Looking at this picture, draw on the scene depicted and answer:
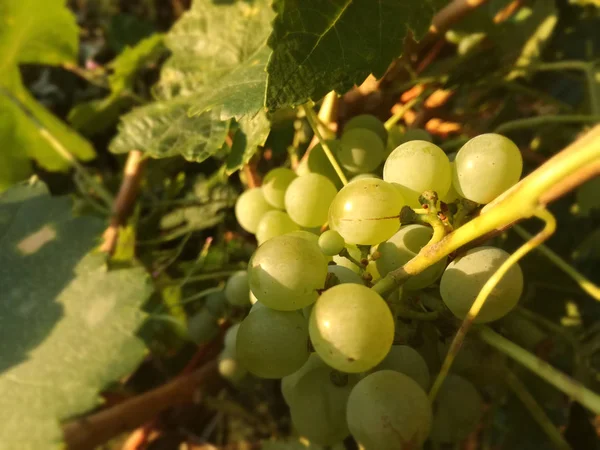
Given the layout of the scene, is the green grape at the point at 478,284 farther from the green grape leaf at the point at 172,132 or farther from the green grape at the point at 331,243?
the green grape leaf at the point at 172,132

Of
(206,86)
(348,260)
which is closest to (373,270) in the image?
(348,260)

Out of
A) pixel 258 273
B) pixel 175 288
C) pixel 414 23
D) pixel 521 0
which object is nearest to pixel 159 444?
pixel 175 288

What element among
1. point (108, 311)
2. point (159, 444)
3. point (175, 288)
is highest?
point (108, 311)

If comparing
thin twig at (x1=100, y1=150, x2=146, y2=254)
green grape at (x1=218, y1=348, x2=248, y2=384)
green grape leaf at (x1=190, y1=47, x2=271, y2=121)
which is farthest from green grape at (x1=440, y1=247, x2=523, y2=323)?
thin twig at (x1=100, y1=150, x2=146, y2=254)

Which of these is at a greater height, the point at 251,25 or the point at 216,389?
the point at 251,25

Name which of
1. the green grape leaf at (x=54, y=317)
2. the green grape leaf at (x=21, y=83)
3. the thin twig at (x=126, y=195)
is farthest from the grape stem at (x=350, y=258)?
the green grape leaf at (x=21, y=83)

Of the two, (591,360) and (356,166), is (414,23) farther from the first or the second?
(591,360)
